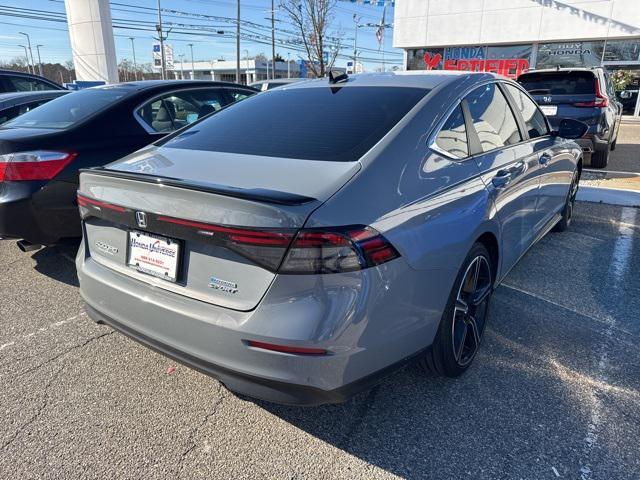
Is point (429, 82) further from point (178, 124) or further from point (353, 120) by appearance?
point (178, 124)

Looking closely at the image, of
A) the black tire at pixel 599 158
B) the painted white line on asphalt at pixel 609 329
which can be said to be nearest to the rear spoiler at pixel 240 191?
the painted white line on asphalt at pixel 609 329

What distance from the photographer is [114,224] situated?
2.29 meters

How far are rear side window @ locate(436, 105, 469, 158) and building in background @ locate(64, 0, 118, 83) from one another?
90.6ft

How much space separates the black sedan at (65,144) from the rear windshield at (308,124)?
4.44 feet

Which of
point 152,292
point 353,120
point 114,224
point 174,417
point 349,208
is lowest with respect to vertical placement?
point 174,417

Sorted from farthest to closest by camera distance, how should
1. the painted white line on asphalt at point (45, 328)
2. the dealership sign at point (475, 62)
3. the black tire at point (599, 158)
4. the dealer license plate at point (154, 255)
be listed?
the dealership sign at point (475, 62)
the black tire at point (599, 158)
the painted white line on asphalt at point (45, 328)
the dealer license plate at point (154, 255)

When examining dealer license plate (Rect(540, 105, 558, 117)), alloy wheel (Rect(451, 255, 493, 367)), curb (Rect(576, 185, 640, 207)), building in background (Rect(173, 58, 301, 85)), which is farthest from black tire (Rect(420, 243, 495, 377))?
building in background (Rect(173, 58, 301, 85))

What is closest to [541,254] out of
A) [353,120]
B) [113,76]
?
[353,120]

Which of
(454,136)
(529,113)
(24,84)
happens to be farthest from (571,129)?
(24,84)

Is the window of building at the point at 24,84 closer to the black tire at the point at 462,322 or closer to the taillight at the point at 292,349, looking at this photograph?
the black tire at the point at 462,322

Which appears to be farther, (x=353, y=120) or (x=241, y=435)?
(x=353, y=120)

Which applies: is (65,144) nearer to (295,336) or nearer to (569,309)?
(295,336)

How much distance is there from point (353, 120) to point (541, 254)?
2.93 meters

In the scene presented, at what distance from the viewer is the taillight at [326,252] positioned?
1.70 metres
